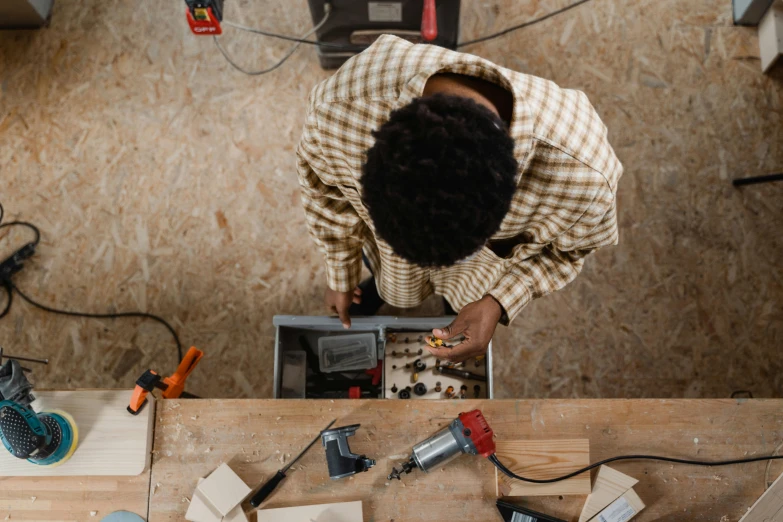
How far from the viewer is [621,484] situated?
3.22 feet

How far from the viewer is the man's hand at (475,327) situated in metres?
1.03

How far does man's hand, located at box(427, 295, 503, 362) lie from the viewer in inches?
40.7

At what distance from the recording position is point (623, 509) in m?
0.97

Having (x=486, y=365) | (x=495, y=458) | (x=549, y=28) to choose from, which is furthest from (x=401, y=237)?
(x=549, y=28)

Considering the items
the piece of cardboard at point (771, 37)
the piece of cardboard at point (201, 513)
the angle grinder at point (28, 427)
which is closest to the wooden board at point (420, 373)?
the piece of cardboard at point (201, 513)

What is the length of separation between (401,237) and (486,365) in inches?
27.4

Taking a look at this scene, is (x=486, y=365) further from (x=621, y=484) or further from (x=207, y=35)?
(x=207, y=35)

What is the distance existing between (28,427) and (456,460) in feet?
2.52

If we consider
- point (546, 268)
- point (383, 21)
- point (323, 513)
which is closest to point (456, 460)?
point (323, 513)

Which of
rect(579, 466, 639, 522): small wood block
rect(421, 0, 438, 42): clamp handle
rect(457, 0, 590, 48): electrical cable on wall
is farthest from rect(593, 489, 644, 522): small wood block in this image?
rect(457, 0, 590, 48): electrical cable on wall

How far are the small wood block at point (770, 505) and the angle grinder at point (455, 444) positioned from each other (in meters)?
0.47

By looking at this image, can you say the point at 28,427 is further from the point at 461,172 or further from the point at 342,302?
the point at 461,172

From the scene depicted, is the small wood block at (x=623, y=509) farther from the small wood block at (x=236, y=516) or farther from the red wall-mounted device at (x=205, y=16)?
the red wall-mounted device at (x=205, y=16)

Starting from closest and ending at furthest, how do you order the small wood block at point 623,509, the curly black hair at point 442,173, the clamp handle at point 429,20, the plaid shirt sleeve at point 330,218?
the curly black hair at point 442,173, the plaid shirt sleeve at point 330,218, the small wood block at point 623,509, the clamp handle at point 429,20
